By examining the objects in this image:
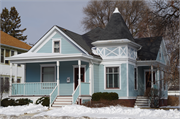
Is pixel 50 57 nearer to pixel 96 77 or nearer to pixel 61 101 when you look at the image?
pixel 61 101

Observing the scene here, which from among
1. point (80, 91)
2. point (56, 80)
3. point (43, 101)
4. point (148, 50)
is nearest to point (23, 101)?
point (43, 101)

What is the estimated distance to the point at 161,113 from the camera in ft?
42.1

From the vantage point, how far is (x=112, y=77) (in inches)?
859

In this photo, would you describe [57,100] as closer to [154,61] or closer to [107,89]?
[107,89]

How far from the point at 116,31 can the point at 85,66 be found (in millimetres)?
3932

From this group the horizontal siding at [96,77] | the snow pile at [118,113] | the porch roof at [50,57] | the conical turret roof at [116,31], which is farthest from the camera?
the conical turret roof at [116,31]

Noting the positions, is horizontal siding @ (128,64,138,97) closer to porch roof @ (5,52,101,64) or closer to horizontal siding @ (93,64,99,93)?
horizontal siding @ (93,64,99,93)

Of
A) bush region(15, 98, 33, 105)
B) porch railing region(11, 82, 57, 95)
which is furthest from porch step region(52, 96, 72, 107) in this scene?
bush region(15, 98, 33, 105)

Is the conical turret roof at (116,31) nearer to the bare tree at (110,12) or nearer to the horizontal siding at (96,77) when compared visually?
the horizontal siding at (96,77)

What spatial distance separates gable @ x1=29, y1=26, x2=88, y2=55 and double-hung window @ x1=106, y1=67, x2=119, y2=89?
2.74m

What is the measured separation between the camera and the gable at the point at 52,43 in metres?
21.7

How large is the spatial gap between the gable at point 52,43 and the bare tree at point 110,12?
1782 centimetres

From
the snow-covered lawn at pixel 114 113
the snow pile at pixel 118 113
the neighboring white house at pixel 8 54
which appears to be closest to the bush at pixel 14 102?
the snow-covered lawn at pixel 114 113

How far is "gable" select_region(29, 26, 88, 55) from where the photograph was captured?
71.2 feet
